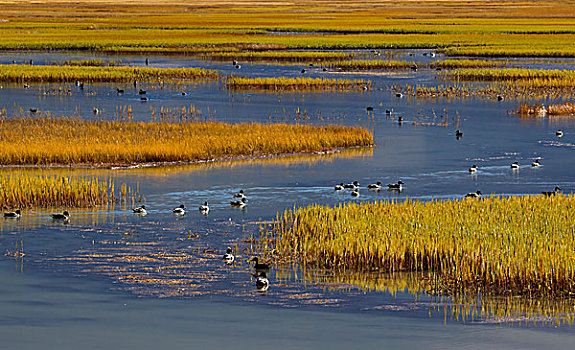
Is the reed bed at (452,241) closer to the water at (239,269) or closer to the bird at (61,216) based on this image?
the water at (239,269)

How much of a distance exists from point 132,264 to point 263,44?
71.3m

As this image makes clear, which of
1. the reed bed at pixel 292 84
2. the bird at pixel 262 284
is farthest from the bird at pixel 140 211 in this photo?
the reed bed at pixel 292 84

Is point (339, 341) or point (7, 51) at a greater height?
point (7, 51)

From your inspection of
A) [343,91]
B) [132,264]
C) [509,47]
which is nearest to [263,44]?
[509,47]

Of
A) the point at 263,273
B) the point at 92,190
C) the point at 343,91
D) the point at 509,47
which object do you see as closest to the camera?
the point at 263,273

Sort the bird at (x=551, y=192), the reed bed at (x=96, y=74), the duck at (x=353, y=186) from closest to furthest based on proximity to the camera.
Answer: the bird at (x=551, y=192)
the duck at (x=353, y=186)
the reed bed at (x=96, y=74)

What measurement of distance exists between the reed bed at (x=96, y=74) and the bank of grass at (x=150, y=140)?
18853 mm

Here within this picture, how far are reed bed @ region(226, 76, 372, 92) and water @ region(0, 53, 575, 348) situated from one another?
16363 mm

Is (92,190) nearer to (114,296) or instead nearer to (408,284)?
(114,296)

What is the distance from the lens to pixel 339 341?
1323 cm

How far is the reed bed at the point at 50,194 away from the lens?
22500 mm

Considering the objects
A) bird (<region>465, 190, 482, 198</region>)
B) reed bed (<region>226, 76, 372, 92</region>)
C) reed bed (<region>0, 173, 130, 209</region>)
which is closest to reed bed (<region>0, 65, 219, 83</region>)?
reed bed (<region>226, 76, 372, 92</region>)

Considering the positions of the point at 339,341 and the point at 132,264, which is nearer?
the point at 339,341

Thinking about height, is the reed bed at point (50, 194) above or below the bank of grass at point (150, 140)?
below
